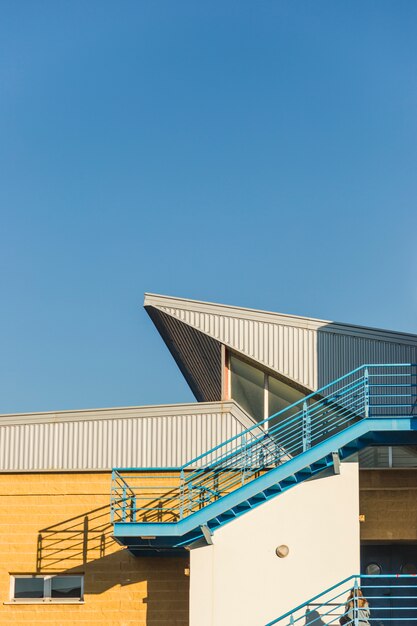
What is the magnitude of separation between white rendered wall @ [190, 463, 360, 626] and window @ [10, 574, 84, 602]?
3.32 metres

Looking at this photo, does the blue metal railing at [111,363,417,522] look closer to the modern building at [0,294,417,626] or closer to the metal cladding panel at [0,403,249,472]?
the modern building at [0,294,417,626]

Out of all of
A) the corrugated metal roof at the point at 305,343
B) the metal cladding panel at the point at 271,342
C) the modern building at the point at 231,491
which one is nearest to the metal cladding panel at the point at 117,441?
the modern building at the point at 231,491

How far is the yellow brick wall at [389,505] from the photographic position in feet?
80.5

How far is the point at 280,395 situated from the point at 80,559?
613cm

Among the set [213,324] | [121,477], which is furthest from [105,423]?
[213,324]

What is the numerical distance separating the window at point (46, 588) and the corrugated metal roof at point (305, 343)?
22.1 ft

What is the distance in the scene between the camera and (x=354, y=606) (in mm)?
20609

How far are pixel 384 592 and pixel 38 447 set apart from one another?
877 cm

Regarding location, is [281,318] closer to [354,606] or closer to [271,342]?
[271,342]

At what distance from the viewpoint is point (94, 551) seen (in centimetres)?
2497

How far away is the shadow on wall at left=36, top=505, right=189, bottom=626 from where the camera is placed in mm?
24656

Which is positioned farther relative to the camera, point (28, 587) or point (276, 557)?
point (28, 587)

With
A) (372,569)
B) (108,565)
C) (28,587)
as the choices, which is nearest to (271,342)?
(372,569)

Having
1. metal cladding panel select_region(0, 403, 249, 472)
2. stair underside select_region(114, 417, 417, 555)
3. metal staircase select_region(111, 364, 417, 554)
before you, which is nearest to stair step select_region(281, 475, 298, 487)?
metal staircase select_region(111, 364, 417, 554)
